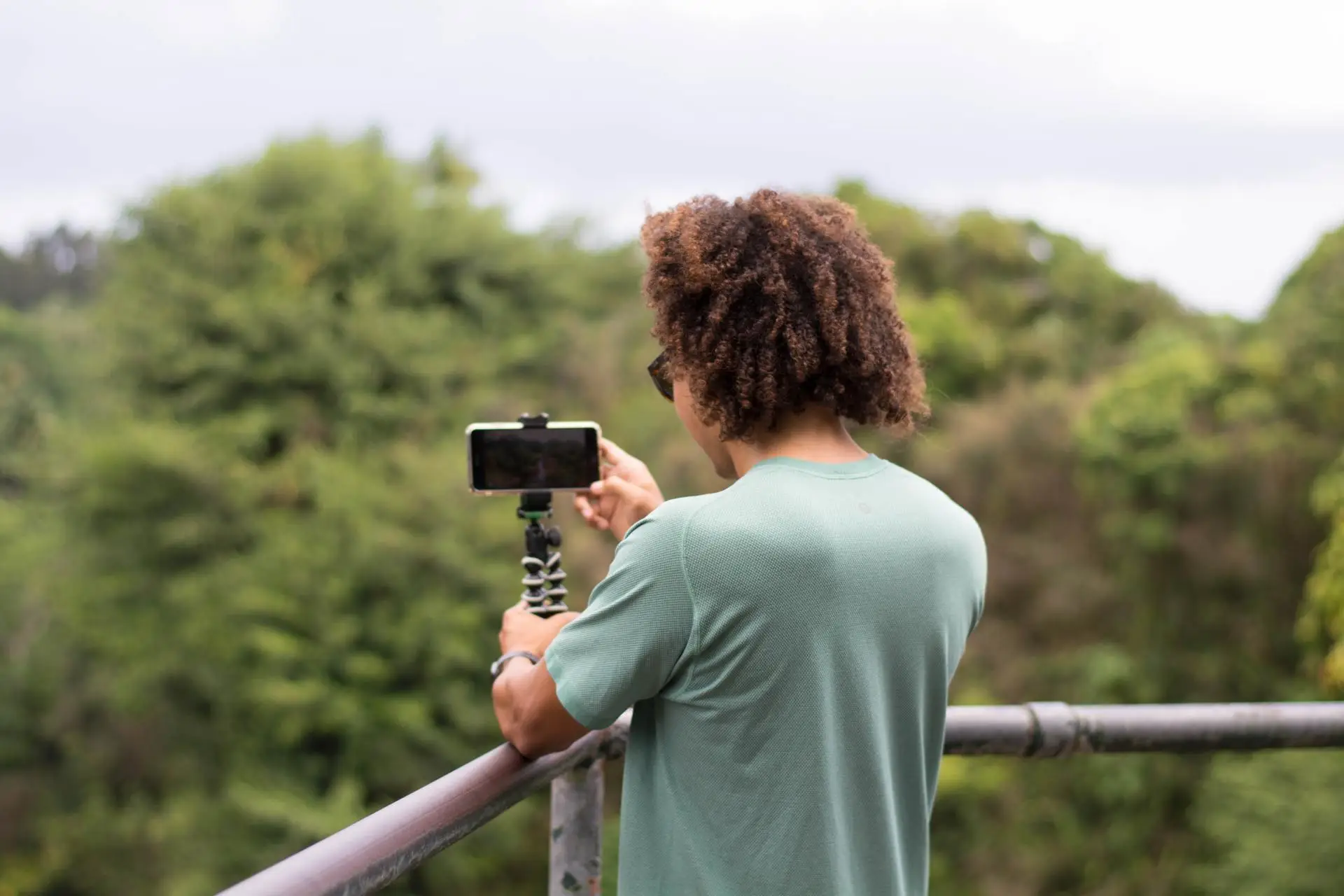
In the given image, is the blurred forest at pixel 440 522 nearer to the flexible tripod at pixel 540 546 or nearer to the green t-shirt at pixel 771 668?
the flexible tripod at pixel 540 546

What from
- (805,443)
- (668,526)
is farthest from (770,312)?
(668,526)

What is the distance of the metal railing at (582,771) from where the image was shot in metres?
1.13

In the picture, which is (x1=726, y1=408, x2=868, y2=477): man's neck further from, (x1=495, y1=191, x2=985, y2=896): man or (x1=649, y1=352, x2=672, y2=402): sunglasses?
(x1=649, y1=352, x2=672, y2=402): sunglasses

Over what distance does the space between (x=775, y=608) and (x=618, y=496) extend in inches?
20.4

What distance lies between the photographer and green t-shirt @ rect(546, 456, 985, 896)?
4.00 feet

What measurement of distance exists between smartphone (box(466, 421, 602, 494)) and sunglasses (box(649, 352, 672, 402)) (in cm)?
14

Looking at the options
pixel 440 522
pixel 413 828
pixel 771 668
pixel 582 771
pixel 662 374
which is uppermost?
pixel 662 374

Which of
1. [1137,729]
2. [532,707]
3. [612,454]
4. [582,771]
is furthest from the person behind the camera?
[1137,729]

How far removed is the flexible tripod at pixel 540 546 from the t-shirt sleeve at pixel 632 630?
368 mm

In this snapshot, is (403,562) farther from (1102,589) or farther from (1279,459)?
(1279,459)

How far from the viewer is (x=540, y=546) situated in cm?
170

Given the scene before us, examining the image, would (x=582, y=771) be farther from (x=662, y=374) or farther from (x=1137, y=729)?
(x=1137, y=729)

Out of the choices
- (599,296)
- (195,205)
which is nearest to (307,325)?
(195,205)

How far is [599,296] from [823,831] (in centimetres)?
2065
